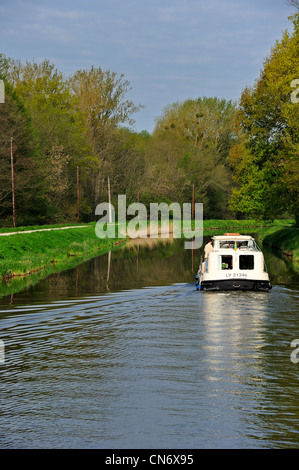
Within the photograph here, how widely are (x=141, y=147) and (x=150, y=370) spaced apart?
95389 mm

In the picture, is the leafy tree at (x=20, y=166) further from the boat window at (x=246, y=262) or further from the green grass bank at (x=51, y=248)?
the boat window at (x=246, y=262)

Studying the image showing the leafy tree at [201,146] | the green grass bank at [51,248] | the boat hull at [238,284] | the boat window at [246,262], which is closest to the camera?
the boat hull at [238,284]

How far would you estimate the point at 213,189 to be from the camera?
118 m

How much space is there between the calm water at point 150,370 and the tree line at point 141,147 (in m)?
25.1

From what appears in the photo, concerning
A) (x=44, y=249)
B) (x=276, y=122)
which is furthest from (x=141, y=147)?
(x=44, y=249)

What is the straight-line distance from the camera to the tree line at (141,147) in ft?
165

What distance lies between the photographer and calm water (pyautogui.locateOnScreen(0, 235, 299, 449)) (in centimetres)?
882

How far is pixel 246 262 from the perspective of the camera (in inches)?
910

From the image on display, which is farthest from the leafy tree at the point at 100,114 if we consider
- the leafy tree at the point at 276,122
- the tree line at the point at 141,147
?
the leafy tree at the point at 276,122

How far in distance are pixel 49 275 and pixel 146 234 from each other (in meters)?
51.2

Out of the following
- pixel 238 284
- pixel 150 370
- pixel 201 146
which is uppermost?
pixel 201 146

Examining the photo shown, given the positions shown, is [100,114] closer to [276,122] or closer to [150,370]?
[276,122]
